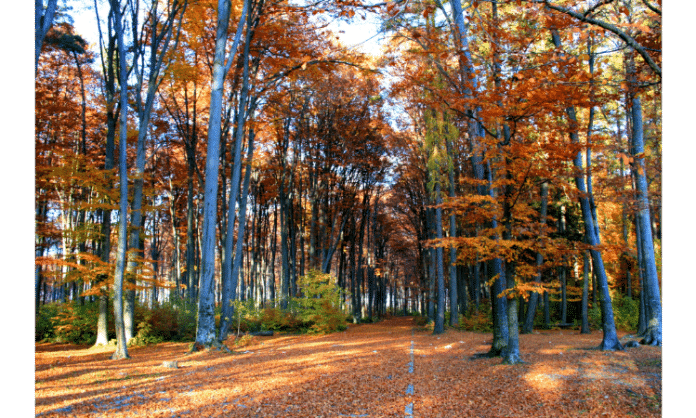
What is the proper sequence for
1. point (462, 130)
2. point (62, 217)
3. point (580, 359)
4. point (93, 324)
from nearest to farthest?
point (580, 359)
point (93, 324)
point (462, 130)
point (62, 217)

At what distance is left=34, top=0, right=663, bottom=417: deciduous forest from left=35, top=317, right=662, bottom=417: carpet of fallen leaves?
0.15 ft

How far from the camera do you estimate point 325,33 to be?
1242 cm

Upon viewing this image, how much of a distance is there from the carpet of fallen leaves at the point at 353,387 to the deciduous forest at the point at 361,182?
0.05 meters

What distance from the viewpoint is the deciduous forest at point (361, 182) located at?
4844mm

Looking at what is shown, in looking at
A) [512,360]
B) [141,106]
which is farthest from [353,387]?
[141,106]

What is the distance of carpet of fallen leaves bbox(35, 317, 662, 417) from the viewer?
3996mm

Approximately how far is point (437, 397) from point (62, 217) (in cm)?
1882

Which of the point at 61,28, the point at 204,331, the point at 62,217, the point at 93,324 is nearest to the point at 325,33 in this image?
the point at 61,28

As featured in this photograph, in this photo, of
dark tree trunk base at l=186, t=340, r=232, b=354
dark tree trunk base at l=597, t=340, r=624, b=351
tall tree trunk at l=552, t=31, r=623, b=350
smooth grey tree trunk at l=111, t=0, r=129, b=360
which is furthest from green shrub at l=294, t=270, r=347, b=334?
dark tree trunk base at l=597, t=340, r=624, b=351

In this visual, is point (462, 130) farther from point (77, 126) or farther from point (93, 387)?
point (77, 126)

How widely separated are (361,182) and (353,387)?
16.2 meters

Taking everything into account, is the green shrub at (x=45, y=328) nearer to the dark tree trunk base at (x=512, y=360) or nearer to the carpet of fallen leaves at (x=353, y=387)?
the carpet of fallen leaves at (x=353, y=387)

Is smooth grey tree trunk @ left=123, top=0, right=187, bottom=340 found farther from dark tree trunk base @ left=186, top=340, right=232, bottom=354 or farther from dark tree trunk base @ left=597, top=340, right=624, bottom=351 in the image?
dark tree trunk base @ left=597, top=340, right=624, bottom=351

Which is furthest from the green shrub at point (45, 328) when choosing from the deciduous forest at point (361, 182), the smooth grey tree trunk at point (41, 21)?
the smooth grey tree trunk at point (41, 21)
